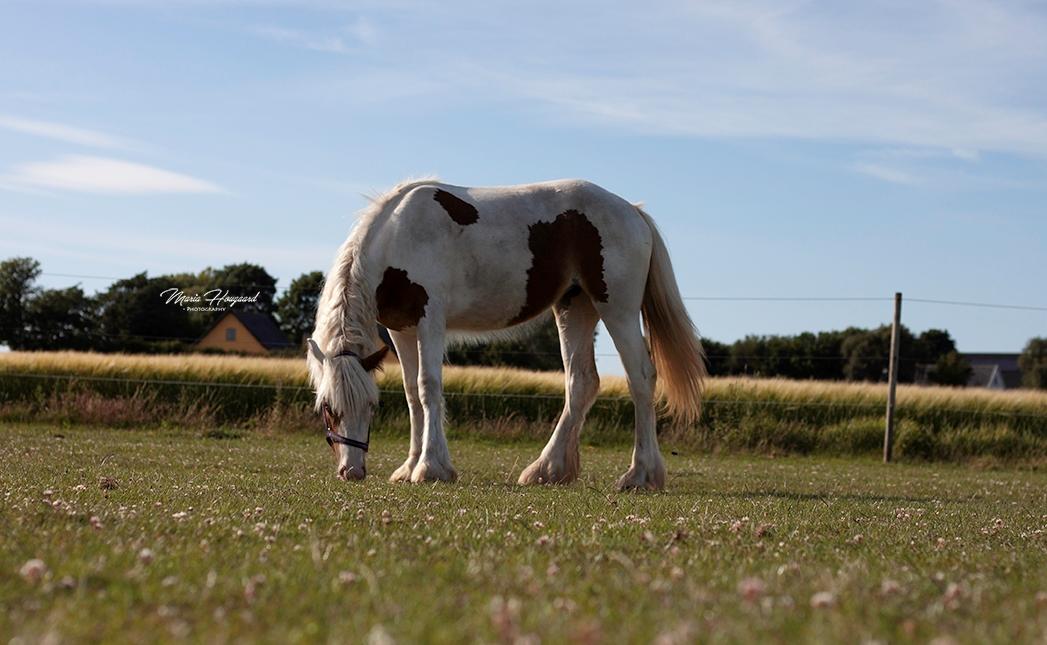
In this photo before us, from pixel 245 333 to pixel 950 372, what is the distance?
164ft

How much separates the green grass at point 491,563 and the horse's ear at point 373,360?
1130mm

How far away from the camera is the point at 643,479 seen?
12.3 m

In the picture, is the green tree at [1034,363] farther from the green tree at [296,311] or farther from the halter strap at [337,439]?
the halter strap at [337,439]

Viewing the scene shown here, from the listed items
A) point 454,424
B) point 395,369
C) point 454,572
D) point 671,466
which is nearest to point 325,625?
point 454,572

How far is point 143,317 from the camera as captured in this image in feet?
202

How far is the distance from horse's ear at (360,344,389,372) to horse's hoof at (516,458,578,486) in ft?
7.03

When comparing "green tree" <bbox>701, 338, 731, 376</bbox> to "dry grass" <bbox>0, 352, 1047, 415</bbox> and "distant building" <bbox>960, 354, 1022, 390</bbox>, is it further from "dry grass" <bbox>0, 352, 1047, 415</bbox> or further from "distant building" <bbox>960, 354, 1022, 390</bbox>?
"distant building" <bbox>960, 354, 1022, 390</bbox>

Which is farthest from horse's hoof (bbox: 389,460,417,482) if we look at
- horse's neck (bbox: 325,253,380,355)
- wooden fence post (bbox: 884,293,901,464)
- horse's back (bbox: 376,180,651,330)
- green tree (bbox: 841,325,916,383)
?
green tree (bbox: 841,325,916,383)

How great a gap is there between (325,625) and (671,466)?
1561 cm

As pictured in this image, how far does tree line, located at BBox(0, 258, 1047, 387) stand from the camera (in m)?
51.7

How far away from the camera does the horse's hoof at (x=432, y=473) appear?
37.6 feet

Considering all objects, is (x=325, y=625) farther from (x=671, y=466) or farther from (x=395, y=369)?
(x=395, y=369)

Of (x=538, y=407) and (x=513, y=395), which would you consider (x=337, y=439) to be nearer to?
(x=513, y=395)

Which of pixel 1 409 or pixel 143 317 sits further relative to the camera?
pixel 143 317
